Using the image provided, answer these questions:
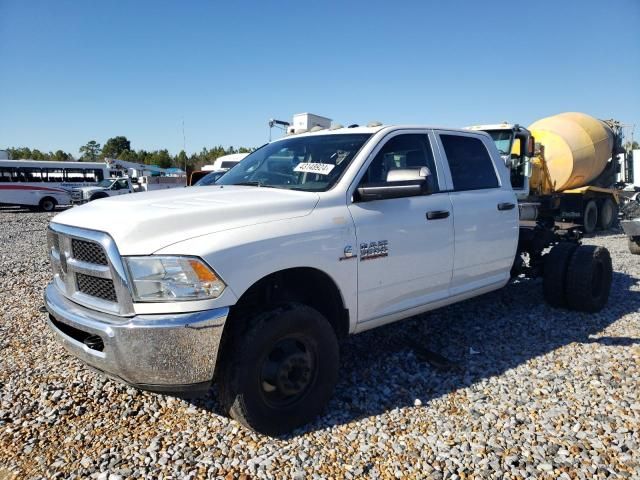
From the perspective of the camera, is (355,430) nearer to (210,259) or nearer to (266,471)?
(266,471)

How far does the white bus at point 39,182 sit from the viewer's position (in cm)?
2542

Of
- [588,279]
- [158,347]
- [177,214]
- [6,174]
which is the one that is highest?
[6,174]

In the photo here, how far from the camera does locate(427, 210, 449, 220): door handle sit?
12.3 ft

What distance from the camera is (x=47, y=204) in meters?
26.8

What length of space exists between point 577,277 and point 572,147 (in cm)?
958

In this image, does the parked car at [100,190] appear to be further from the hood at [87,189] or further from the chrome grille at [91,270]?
the chrome grille at [91,270]

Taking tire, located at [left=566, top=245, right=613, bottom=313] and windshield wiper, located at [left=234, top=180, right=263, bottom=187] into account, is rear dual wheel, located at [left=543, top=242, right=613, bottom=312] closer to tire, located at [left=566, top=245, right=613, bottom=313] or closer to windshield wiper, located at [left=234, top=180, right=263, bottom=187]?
tire, located at [left=566, top=245, right=613, bottom=313]

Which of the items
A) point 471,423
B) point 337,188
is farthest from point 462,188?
point 471,423

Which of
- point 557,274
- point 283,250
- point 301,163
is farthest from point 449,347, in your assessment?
point 283,250

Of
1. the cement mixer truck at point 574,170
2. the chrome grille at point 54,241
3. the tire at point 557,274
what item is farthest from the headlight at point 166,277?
the cement mixer truck at point 574,170

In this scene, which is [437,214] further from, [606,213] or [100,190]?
[100,190]

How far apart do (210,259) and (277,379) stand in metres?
0.89

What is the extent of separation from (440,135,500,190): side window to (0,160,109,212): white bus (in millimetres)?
27428

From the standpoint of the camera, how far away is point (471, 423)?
313 cm
